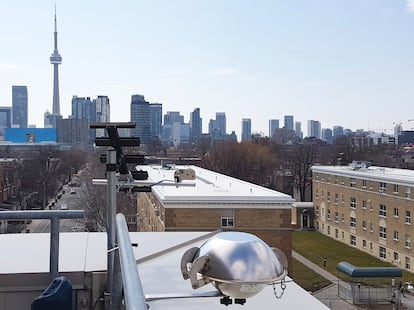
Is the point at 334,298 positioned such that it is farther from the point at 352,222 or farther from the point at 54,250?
the point at 54,250

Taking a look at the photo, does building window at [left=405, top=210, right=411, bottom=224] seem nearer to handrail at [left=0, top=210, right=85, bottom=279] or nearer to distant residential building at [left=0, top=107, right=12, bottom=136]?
handrail at [left=0, top=210, right=85, bottom=279]

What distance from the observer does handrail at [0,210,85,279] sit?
252cm

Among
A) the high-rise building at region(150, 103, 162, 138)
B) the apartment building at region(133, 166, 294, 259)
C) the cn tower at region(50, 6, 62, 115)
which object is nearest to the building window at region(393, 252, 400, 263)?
the apartment building at region(133, 166, 294, 259)

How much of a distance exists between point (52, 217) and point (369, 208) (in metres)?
27.7

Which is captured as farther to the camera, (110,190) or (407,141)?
(407,141)

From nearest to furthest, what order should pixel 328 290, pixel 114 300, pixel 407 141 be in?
pixel 114 300 → pixel 328 290 → pixel 407 141

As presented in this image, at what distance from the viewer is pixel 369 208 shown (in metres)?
28.4

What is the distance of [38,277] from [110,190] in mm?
747

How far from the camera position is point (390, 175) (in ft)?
87.1

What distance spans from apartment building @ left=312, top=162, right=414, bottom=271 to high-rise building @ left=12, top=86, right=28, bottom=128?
12807 cm

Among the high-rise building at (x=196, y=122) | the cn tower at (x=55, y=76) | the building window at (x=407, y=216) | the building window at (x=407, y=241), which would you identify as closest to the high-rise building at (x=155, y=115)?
the high-rise building at (x=196, y=122)

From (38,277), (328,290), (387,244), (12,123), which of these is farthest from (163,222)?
(12,123)

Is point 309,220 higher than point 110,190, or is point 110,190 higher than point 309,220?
point 110,190

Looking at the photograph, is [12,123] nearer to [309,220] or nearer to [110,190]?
[309,220]
